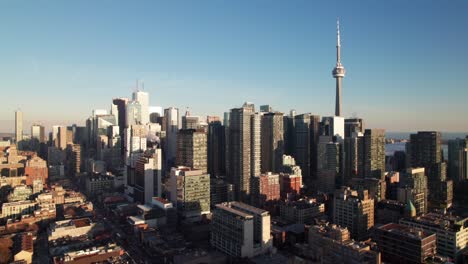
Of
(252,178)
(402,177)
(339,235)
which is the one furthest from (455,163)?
(339,235)

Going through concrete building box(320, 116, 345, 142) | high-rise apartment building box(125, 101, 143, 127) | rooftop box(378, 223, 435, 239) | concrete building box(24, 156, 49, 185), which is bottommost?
rooftop box(378, 223, 435, 239)

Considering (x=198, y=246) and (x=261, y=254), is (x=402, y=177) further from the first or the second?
(x=198, y=246)

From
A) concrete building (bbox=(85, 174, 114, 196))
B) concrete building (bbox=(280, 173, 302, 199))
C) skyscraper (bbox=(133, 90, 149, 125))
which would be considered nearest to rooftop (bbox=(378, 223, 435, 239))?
concrete building (bbox=(280, 173, 302, 199))

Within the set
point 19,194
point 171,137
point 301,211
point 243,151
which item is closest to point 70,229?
point 19,194

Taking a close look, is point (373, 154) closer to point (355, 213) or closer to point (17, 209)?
point (355, 213)

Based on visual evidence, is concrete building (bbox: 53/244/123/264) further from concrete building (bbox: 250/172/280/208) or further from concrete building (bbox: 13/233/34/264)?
concrete building (bbox: 250/172/280/208)
